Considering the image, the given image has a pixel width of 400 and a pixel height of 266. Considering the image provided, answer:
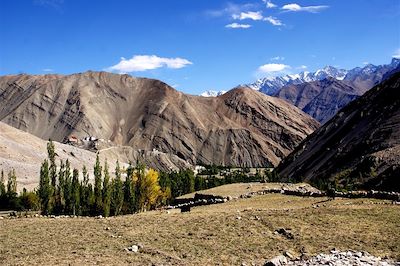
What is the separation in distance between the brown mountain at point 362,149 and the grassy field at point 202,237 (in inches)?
2426

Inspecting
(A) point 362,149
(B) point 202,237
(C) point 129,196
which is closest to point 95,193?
(C) point 129,196

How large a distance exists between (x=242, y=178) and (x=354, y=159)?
6044 cm

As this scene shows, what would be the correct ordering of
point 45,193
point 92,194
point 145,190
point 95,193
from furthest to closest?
point 145,190 < point 92,194 < point 95,193 < point 45,193

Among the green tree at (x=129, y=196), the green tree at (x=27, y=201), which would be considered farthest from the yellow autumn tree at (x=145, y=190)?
the green tree at (x=27, y=201)

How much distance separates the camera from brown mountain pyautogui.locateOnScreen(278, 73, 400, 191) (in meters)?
111

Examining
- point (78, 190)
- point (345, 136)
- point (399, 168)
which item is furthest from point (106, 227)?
point (345, 136)

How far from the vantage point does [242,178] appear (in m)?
186

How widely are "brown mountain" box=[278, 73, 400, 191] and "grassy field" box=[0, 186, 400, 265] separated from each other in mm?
61610

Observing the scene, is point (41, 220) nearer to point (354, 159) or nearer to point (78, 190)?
point (78, 190)

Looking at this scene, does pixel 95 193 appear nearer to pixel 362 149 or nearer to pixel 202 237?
pixel 202 237

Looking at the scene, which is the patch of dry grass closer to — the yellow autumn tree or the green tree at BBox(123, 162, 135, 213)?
the green tree at BBox(123, 162, 135, 213)

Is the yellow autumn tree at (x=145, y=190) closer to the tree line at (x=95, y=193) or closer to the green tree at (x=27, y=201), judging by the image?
the tree line at (x=95, y=193)

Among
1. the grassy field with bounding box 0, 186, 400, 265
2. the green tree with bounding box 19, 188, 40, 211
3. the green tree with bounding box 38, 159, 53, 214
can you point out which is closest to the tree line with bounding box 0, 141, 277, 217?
the green tree with bounding box 38, 159, 53, 214

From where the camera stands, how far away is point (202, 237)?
3094cm
